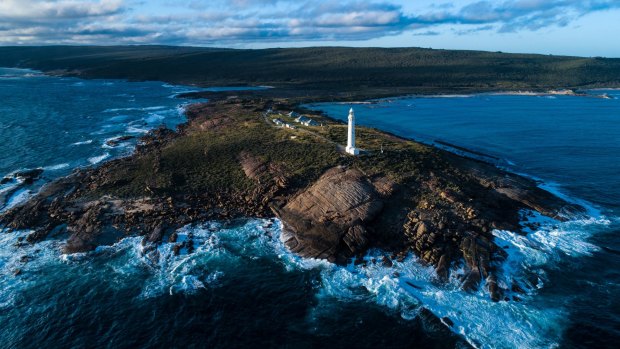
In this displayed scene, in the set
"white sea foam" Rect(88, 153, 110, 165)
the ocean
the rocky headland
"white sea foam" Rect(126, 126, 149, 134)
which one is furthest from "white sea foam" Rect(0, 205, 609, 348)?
"white sea foam" Rect(126, 126, 149, 134)

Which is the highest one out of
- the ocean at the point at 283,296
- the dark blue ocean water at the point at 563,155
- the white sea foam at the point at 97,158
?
the dark blue ocean water at the point at 563,155

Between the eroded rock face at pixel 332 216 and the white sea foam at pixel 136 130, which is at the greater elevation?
the eroded rock face at pixel 332 216

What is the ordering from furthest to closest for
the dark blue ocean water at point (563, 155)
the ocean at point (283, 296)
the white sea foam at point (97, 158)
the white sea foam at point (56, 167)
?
the white sea foam at point (97, 158) → the white sea foam at point (56, 167) → the dark blue ocean water at point (563, 155) → the ocean at point (283, 296)

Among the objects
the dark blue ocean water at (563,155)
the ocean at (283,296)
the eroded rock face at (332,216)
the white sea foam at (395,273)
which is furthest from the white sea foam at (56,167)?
the dark blue ocean water at (563,155)

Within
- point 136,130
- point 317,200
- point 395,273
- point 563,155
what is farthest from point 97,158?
Answer: point 563,155

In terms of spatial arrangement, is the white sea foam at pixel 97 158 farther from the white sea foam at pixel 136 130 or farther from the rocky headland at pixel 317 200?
the white sea foam at pixel 136 130

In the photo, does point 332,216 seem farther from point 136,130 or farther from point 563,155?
point 136,130

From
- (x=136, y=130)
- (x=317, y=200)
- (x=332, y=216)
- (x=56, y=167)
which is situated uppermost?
(x=317, y=200)
